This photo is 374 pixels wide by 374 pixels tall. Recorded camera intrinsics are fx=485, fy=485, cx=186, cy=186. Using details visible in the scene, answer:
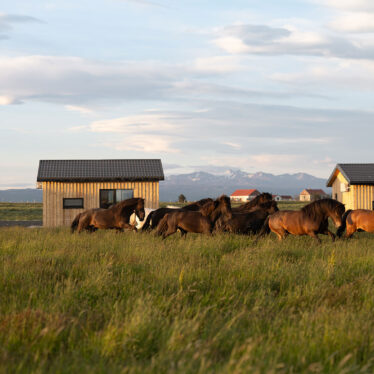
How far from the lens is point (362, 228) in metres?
17.5

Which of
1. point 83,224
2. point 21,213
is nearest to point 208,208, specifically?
point 83,224

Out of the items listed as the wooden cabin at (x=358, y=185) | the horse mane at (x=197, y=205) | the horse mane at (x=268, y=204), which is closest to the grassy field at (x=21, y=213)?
the wooden cabin at (x=358, y=185)

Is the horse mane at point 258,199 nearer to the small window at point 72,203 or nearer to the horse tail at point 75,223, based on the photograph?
the horse tail at point 75,223

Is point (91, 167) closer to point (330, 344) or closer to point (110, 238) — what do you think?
point (110, 238)

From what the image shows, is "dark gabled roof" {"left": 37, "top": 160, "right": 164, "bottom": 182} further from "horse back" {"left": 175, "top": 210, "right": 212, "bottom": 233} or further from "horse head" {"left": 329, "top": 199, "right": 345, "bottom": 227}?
"horse head" {"left": 329, "top": 199, "right": 345, "bottom": 227}

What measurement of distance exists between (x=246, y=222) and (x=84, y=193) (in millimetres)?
17551

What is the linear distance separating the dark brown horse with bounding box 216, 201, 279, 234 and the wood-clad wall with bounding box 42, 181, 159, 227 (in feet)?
50.2

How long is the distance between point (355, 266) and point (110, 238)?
27.4 feet

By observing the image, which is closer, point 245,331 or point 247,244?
point 245,331

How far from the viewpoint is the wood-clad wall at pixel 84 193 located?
1259 inches

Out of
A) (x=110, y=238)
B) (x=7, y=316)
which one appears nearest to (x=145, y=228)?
(x=110, y=238)

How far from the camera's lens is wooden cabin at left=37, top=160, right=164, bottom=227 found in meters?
31.9

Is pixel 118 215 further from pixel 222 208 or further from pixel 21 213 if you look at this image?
pixel 21 213

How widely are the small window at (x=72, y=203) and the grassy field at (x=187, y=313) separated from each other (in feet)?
63.6
